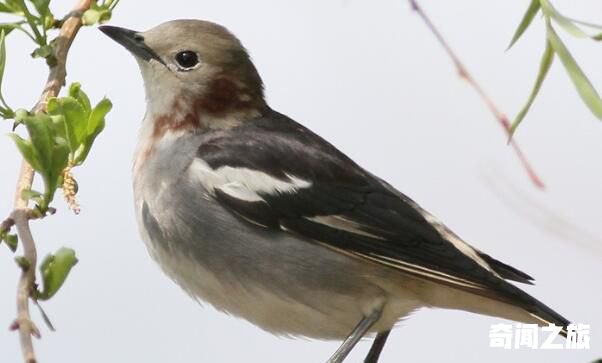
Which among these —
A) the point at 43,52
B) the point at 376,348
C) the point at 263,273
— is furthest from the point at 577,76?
the point at 376,348

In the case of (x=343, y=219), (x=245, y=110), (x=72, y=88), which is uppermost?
(x=245, y=110)

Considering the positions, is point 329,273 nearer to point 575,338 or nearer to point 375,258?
point 375,258

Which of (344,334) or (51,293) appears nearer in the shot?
(51,293)

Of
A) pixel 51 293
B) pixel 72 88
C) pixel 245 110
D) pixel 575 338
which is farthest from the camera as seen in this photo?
pixel 245 110

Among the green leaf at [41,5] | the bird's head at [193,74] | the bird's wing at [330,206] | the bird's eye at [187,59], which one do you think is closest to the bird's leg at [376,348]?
the bird's wing at [330,206]

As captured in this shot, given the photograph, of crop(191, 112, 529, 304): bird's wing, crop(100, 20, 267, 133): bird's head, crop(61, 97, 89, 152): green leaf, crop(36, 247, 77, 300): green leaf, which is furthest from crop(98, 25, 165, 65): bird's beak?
crop(36, 247, 77, 300): green leaf

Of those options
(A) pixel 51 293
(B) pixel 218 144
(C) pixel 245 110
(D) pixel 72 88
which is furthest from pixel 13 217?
(C) pixel 245 110

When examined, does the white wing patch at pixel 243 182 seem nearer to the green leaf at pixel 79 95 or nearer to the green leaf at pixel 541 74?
the green leaf at pixel 79 95

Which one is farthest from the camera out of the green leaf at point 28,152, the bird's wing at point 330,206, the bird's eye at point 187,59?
the bird's eye at point 187,59

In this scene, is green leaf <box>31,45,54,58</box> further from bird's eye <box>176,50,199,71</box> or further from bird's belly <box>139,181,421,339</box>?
bird's eye <box>176,50,199,71</box>
